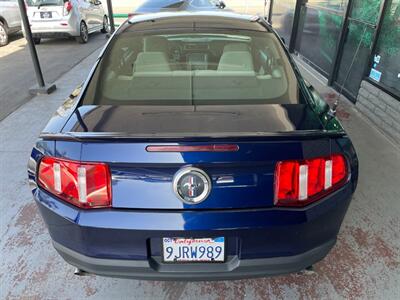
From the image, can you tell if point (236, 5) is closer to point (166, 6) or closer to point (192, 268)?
Answer: point (166, 6)

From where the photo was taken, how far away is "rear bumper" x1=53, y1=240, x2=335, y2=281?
5.49ft

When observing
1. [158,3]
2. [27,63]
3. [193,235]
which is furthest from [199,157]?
[158,3]

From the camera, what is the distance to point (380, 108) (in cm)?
424

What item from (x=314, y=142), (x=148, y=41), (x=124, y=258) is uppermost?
(x=148, y=41)

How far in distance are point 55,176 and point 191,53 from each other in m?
1.55

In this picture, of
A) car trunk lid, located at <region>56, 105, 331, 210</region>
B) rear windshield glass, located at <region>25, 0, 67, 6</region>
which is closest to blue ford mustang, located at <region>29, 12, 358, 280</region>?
car trunk lid, located at <region>56, 105, 331, 210</region>

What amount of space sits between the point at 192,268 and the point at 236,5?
18.0 meters

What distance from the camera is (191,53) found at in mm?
2779

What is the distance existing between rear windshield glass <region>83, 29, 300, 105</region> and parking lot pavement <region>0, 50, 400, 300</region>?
1120 millimetres

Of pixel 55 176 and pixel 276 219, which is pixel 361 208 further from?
pixel 55 176

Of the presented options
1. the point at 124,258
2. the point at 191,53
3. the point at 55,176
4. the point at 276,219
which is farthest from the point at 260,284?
the point at 191,53

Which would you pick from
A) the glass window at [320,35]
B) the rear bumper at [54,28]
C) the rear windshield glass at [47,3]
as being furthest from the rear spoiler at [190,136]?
the rear windshield glass at [47,3]

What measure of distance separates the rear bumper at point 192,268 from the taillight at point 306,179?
30cm

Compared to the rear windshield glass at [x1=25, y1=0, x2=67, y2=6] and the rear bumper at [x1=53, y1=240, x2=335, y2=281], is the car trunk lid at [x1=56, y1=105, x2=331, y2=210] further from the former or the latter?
the rear windshield glass at [x1=25, y1=0, x2=67, y2=6]
